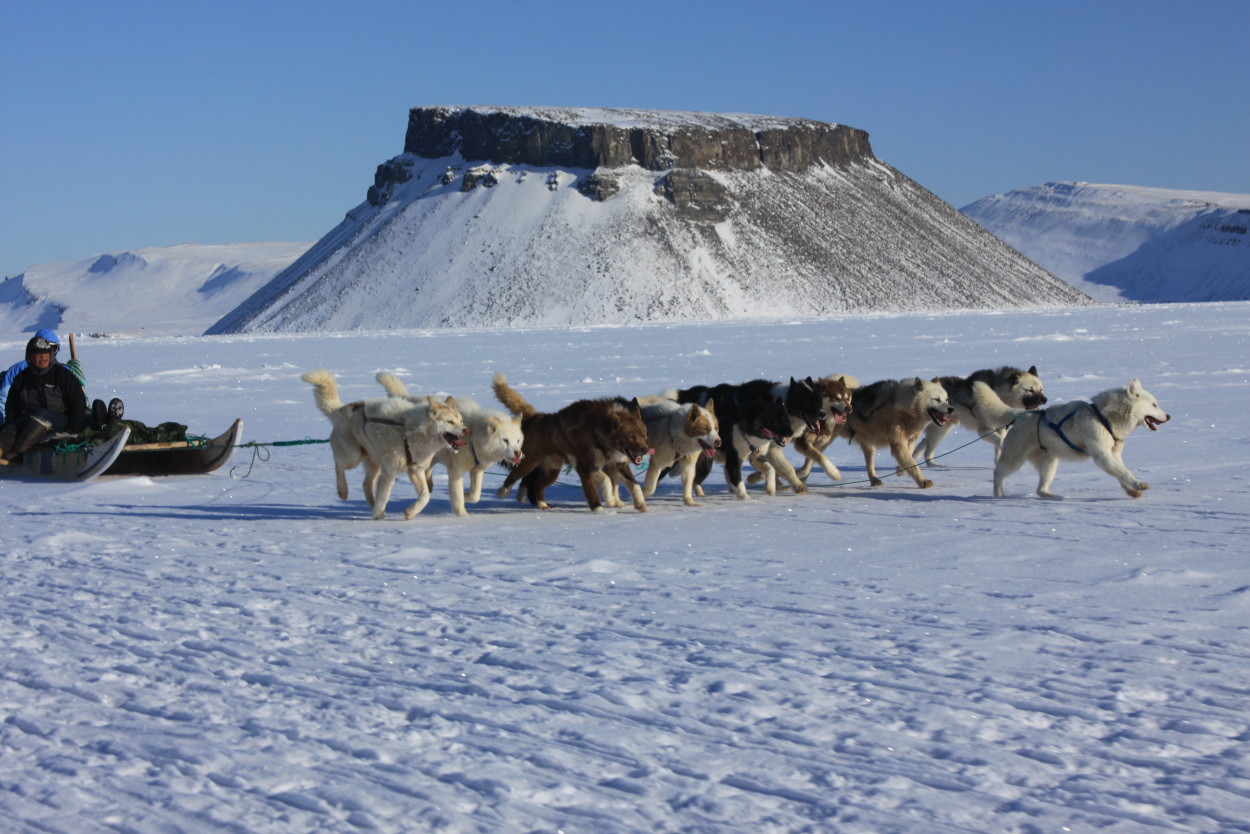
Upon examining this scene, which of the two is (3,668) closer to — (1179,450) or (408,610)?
(408,610)

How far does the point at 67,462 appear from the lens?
13.5 meters

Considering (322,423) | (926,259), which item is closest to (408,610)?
(322,423)

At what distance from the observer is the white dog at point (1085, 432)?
34.1 feet

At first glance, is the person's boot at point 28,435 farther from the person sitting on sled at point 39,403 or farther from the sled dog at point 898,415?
the sled dog at point 898,415

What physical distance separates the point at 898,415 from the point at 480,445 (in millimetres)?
4469

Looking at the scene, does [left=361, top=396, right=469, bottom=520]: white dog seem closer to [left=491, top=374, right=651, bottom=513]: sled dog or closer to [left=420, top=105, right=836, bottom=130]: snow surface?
[left=491, top=374, right=651, bottom=513]: sled dog

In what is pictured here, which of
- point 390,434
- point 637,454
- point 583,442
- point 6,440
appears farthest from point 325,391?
point 6,440

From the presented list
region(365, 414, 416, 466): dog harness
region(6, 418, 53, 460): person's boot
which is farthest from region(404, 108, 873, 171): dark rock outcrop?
region(365, 414, 416, 466): dog harness

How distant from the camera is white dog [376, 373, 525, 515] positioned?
10039mm

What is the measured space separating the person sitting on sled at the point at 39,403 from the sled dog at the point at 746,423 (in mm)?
7110

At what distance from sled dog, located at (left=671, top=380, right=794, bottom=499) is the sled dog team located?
0.05ft

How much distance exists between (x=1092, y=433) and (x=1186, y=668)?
209 inches

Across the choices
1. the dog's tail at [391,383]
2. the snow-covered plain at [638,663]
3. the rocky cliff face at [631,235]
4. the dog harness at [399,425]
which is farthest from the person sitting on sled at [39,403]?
the rocky cliff face at [631,235]

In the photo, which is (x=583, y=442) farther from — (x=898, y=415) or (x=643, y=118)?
(x=643, y=118)
